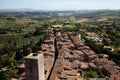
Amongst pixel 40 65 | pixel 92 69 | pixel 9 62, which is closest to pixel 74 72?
pixel 92 69

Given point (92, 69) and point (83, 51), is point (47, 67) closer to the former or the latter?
point (92, 69)

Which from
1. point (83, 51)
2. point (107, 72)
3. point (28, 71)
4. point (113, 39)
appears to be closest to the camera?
point (28, 71)

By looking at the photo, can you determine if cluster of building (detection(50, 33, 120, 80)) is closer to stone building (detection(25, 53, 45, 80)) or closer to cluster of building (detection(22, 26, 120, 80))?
cluster of building (detection(22, 26, 120, 80))

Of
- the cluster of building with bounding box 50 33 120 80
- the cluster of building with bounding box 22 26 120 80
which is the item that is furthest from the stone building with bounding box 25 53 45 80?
the cluster of building with bounding box 50 33 120 80

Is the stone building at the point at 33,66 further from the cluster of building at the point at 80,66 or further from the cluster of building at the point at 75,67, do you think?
the cluster of building at the point at 80,66

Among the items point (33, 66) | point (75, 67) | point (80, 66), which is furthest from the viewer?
point (80, 66)

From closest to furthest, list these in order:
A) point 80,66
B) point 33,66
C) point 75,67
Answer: point 33,66 < point 75,67 < point 80,66

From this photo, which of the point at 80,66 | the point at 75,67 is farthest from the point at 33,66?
the point at 80,66

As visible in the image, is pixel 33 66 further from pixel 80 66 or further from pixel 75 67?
pixel 80 66

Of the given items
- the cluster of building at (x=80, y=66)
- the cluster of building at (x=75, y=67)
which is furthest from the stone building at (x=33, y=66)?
the cluster of building at (x=80, y=66)

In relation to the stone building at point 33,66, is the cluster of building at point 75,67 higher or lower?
lower

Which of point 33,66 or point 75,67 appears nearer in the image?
point 33,66
